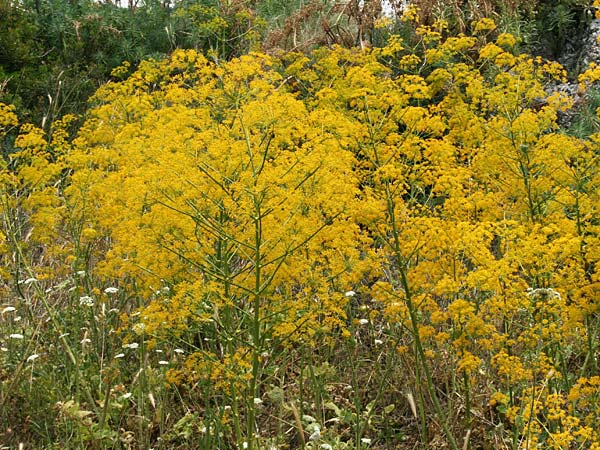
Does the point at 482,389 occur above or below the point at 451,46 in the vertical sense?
below

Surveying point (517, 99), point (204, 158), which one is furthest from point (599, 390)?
point (204, 158)

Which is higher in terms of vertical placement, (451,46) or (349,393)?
(451,46)

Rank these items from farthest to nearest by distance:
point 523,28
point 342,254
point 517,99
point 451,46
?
point 523,28 → point 451,46 → point 517,99 → point 342,254

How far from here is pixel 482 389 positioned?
498 centimetres

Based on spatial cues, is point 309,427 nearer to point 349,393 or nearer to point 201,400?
point 349,393

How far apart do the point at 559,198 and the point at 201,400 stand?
8.80 feet

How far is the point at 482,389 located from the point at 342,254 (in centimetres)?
158

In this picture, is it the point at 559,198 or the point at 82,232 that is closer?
the point at 559,198

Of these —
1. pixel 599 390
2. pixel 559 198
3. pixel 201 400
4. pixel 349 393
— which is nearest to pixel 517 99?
pixel 559 198

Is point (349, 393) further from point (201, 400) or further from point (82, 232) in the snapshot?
point (82, 232)

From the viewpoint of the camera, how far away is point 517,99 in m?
4.52

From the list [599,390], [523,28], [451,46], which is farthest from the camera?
[523,28]

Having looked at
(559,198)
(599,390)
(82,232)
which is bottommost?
(599,390)

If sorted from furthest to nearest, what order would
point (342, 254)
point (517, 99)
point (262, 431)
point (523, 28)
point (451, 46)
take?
1. point (523, 28)
2. point (451, 46)
3. point (262, 431)
4. point (517, 99)
5. point (342, 254)
